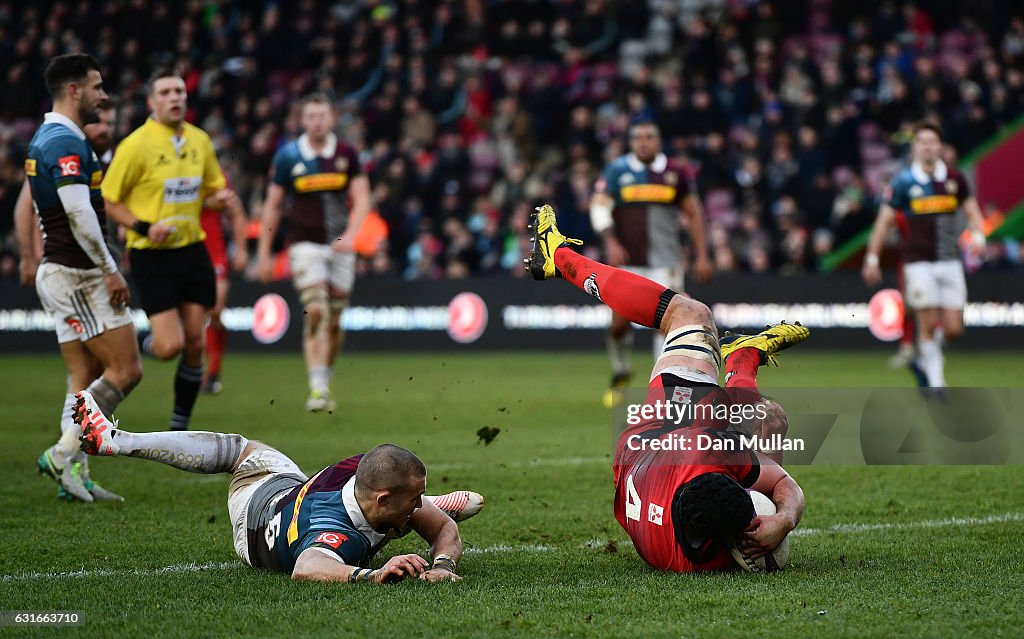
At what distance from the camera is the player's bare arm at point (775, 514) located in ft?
16.1

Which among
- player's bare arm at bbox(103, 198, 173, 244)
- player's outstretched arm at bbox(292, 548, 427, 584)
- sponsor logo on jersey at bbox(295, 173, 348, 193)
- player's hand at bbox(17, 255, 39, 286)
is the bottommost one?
player's outstretched arm at bbox(292, 548, 427, 584)

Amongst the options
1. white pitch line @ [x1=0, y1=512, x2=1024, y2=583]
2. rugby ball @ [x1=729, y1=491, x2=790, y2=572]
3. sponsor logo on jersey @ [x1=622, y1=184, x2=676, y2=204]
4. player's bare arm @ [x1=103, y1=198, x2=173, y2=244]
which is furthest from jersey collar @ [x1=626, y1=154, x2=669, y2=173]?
rugby ball @ [x1=729, y1=491, x2=790, y2=572]

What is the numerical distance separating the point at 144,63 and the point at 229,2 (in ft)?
9.81

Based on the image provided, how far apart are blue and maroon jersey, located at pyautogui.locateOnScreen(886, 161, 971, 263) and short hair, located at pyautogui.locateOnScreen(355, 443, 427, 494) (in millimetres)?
8704

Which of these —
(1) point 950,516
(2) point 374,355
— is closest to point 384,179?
(2) point 374,355

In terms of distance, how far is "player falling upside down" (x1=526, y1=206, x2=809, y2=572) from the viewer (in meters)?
4.72

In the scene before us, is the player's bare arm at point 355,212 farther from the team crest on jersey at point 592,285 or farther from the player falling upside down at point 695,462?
the player falling upside down at point 695,462

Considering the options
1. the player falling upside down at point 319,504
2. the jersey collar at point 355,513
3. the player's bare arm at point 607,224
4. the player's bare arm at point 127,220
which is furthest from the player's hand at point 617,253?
the jersey collar at point 355,513

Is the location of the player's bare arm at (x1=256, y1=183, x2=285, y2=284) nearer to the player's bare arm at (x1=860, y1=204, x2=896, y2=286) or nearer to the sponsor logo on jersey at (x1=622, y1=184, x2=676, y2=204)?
the sponsor logo on jersey at (x1=622, y1=184, x2=676, y2=204)

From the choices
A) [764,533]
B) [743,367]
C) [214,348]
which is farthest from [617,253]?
[764,533]

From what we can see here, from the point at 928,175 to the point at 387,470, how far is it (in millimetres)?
9038

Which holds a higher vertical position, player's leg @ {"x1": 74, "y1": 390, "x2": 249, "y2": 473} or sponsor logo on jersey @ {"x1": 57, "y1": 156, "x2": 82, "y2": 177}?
sponsor logo on jersey @ {"x1": 57, "y1": 156, "x2": 82, "y2": 177}

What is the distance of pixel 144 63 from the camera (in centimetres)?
2278

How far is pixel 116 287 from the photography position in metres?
6.96
